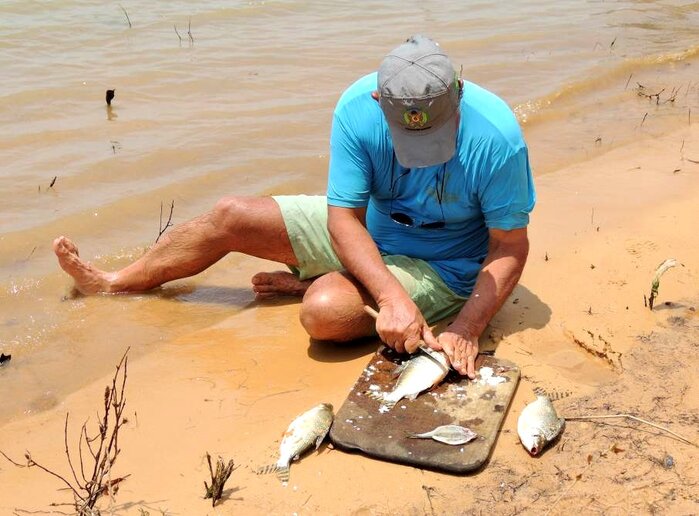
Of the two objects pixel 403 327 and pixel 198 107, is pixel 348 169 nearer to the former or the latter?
pixel 403 327

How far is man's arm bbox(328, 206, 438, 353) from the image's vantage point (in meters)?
4.00

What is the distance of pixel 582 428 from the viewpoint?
12.0 ft

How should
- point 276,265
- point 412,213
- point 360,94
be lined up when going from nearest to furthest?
1. point 360,94
2. point 412,213
3. point 276,265

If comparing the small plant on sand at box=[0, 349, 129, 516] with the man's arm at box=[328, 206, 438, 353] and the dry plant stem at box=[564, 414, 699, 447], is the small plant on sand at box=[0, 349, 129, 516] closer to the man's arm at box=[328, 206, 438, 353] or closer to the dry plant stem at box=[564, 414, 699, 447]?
the man's arm at box=[328, 206, 438, 353]

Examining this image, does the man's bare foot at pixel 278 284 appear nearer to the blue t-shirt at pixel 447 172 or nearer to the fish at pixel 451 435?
the blue t-shirt at pixel 447 172

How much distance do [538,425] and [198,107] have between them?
597 cm

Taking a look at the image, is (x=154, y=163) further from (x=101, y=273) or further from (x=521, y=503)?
(x=521, y=503)

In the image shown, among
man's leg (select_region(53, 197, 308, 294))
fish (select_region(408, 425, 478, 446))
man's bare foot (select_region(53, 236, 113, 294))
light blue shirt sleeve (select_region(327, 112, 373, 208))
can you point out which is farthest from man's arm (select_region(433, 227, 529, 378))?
man's bare foot (select_region(53, 236, 113, 294))

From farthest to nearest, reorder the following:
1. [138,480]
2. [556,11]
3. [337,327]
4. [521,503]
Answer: [556,11] < [337,327] < [138,480] < [521,503]

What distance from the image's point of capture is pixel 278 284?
517 cm

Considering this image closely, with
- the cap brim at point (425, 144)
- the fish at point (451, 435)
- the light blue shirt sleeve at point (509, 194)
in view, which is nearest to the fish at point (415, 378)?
the fish at point (451, 435)

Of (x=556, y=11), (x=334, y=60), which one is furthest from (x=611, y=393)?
(x=556, y=11)

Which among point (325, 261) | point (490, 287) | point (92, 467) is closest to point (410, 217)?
point (490, 287)

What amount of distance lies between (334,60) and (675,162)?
4460mm
